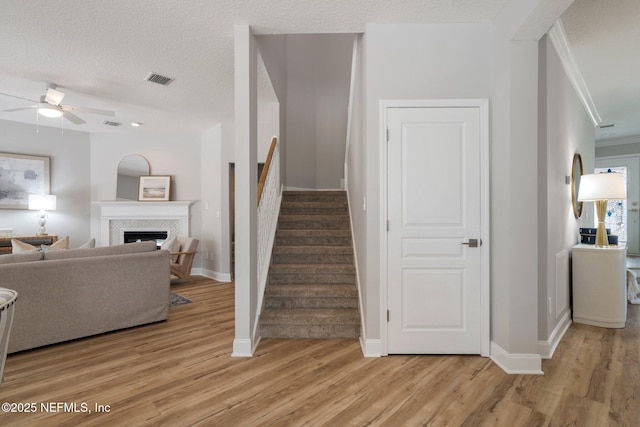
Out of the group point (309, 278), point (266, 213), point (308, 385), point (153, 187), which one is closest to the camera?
point (308, 385)

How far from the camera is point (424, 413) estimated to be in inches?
67.0

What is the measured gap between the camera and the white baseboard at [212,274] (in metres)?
5.12

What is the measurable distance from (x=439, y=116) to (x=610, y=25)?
1.76m

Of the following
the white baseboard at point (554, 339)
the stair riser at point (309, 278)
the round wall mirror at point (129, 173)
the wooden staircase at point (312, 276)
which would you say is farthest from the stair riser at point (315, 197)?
the round wall mirror at point (129, 173)

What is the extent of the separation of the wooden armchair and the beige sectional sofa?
64.1 inches

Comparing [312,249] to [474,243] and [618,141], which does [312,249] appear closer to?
[474,243]

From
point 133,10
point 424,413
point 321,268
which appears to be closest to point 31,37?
point 133,10

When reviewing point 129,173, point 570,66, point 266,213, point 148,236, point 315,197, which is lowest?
point 148,236

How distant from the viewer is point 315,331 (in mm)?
2689

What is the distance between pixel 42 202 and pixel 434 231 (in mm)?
6115

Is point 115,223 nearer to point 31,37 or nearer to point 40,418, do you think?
point 31,37

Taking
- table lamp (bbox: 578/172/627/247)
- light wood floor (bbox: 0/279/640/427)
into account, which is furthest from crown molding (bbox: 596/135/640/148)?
light wood floor (bbox: 0/279/640/427)

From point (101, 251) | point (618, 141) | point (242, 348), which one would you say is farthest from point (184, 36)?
point (618, 141)

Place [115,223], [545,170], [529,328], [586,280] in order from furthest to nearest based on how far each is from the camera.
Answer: [115,223]
[586,280]
[545,170]
[529,328]
